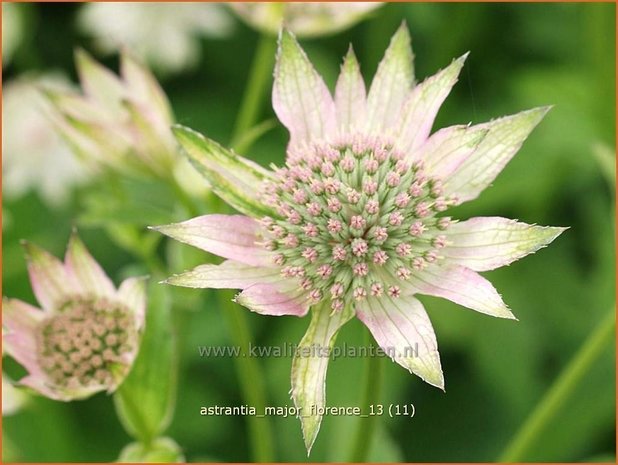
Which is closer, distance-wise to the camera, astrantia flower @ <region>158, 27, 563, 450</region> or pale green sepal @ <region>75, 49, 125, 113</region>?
astrantia flower @ <region>158, 27, 563, 450</region>

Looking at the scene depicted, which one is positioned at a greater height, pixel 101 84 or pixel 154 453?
pixel 101 84

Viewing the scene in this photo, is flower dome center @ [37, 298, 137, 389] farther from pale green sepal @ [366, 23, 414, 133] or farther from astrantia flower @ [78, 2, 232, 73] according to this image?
astrantia flower @ [78, 2, 232, 73]

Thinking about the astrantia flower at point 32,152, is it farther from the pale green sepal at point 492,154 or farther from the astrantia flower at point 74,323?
the pale green sepal at point 492,154

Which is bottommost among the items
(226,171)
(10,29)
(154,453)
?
(154,453)

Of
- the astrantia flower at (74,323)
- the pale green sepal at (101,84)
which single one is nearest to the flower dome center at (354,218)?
the astrantia flower at (74,323)

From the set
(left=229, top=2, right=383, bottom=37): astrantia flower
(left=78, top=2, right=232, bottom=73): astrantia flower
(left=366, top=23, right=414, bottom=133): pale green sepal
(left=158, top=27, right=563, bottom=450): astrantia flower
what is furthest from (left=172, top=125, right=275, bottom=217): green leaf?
(left=78, top=2, right=232, bottom=73): astrantia flower

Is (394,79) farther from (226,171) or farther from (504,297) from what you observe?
(504,297)

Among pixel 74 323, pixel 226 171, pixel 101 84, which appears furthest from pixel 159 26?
pixel 226 171

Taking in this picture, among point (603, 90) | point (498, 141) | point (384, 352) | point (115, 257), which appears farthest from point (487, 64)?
point (384, 352)
